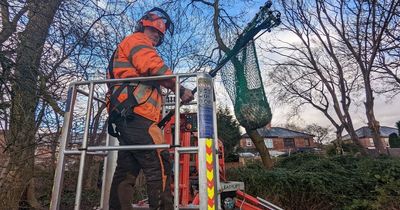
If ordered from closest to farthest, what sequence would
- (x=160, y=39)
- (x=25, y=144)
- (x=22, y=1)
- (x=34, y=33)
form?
(x=160, y=39), (x=22, y=1), (x=34, y=33), (x=25, y=144)

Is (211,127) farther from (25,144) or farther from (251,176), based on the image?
(251,176)

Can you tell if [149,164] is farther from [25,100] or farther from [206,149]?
[25,100]

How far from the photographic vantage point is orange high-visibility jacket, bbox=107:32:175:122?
284 centimetres

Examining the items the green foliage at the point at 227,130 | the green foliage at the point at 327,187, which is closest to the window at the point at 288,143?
the green foliage at the point at 227,130

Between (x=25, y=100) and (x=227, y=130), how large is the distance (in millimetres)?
19002

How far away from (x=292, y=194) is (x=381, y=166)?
9.28 feet

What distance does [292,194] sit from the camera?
8.55 metres

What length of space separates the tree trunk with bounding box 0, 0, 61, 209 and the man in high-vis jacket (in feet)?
6.78

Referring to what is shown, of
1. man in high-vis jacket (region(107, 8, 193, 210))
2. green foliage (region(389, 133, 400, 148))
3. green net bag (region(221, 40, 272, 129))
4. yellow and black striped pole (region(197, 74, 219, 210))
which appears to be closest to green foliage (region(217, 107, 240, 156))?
green net bag (region(221, 40, 272, 129))

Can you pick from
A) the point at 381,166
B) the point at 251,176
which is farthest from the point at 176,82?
the point at 381,166

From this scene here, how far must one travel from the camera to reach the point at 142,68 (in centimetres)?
286

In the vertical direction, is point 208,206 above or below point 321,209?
above

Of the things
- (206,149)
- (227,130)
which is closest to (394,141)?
(227,130)

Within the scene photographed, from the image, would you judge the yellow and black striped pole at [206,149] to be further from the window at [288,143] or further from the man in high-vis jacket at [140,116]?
the window at [288,143]
